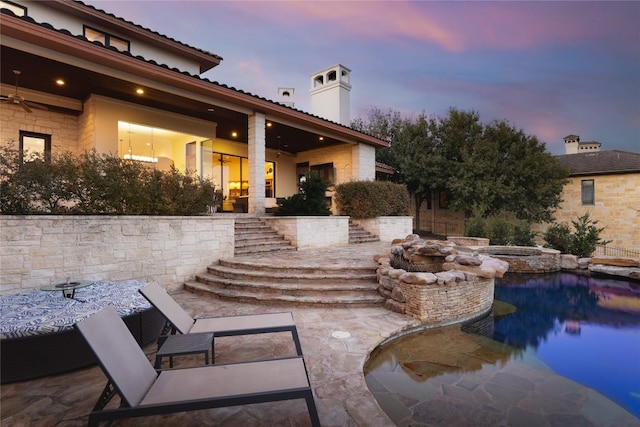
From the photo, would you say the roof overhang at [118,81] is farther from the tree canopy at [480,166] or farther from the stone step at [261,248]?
the tree canopy at [480,166]

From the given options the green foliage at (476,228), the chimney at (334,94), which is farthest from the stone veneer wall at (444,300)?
the chimney at (334,94)

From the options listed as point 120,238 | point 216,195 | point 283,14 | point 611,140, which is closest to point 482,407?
point 120,238

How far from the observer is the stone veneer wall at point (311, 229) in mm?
9203

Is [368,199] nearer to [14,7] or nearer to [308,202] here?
[308,202]

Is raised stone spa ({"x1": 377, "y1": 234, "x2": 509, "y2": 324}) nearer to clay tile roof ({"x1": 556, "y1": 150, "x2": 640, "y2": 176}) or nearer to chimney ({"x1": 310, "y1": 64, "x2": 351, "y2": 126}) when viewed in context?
chimney ({"x1": 310, "y1": 64, "x2": 351, "y2": 126})

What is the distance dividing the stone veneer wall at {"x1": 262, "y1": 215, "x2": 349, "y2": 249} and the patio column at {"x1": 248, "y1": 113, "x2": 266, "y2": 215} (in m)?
0.64

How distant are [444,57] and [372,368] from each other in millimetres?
19163

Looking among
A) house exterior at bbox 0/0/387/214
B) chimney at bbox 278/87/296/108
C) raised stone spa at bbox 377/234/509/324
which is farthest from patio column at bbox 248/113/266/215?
chimney at bbox 278/87/296/108

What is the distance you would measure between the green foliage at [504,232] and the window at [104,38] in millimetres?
14926

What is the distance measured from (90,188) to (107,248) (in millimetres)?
1216

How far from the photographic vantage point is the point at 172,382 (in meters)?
2.23

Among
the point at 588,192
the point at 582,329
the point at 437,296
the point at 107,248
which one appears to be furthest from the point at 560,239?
the point at 107,248

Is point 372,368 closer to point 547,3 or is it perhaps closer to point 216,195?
point 216,195

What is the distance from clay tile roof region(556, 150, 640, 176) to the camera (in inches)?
714
